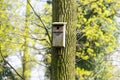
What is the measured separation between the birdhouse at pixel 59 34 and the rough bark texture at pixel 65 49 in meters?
0.04

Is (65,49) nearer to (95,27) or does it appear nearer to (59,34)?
(59,34)

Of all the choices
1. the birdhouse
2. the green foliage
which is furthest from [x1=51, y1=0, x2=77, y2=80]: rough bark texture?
the green foliage

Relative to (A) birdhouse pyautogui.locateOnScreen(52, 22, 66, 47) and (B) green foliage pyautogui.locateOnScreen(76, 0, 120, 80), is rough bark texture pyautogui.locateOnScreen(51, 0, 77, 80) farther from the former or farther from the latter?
(B) green foliage pyautogui.locateOnScreen(76, 0, 120, 80)

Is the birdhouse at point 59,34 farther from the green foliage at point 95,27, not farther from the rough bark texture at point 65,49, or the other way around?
the green foliage at point 95,27

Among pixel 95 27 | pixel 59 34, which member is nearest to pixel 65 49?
pixel 59 34

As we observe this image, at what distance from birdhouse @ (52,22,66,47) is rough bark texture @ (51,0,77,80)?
0.04 meters

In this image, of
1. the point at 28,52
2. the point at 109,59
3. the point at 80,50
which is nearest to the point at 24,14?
the point at 28,52

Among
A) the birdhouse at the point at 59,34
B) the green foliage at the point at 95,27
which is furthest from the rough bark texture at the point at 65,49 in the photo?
the green foliage at the point at 95,27

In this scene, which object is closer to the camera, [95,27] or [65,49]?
[65,49]

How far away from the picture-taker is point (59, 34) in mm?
2711

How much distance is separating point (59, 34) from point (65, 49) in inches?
7.1

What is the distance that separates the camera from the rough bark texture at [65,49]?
258 centimetres

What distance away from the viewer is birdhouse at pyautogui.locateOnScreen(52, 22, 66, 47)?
2.60m

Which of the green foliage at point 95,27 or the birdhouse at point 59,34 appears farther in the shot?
the green foliage at point 95,27
